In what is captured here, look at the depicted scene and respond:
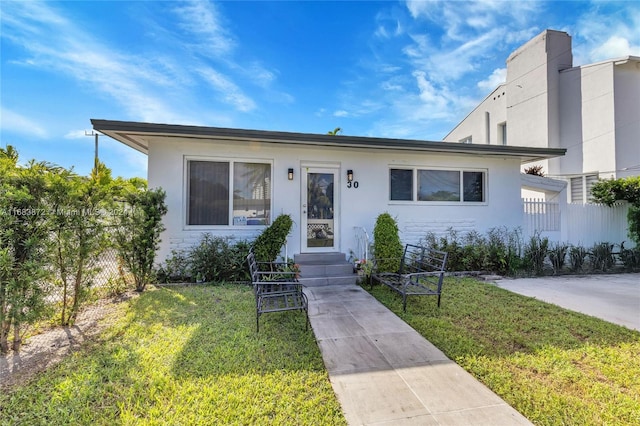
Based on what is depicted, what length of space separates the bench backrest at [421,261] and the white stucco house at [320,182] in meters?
0.93

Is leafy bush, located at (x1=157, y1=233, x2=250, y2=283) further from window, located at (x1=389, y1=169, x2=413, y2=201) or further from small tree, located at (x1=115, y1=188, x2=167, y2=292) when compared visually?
window, located at (x1=389, y1=169, x2=413, y2=201)

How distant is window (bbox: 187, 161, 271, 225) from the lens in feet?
21.3

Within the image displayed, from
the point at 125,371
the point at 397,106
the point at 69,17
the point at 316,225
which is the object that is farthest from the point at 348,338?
the point at 397,106

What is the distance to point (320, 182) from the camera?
7031mm

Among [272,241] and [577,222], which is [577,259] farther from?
[272,241]

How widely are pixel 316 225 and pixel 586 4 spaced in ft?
43.1

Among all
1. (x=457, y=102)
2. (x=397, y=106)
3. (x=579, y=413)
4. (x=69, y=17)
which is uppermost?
(x=457, y=102)

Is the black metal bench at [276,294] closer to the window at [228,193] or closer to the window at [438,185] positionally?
the window at [228,193]

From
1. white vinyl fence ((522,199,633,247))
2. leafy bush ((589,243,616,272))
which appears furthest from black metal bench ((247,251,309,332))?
leafy bush ((589,243,616,272))

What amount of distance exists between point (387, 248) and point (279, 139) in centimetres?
327

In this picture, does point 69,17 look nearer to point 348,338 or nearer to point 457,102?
point 348,338

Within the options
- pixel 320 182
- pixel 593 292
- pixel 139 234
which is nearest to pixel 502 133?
pixel 593 292

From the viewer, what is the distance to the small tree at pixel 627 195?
7.75m

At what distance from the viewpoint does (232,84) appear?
9.83 m
